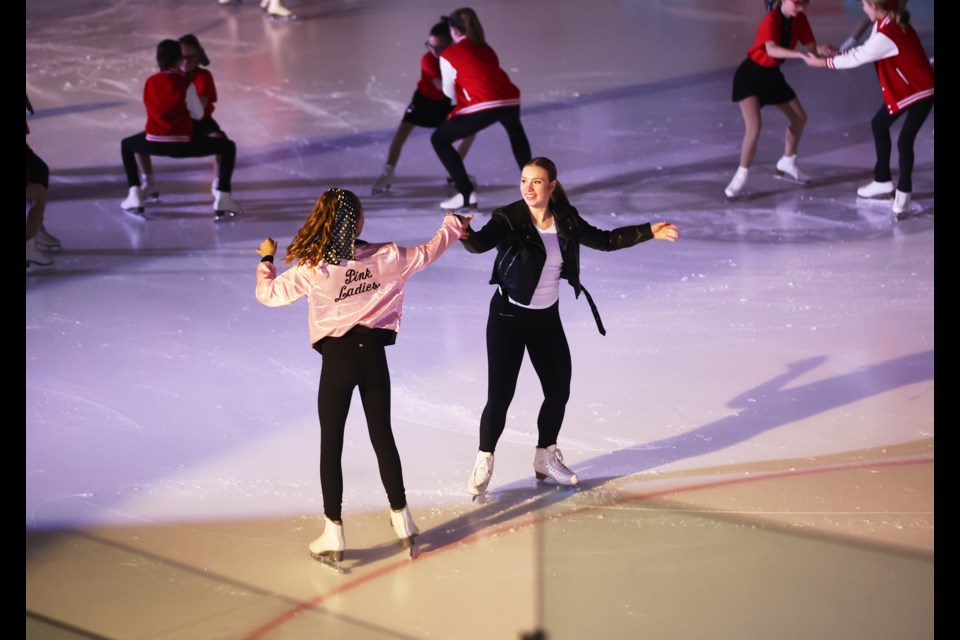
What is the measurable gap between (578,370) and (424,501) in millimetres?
1549

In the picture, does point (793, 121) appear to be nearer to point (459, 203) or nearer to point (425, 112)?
point (459, 203)

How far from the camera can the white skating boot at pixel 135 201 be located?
8906 mm

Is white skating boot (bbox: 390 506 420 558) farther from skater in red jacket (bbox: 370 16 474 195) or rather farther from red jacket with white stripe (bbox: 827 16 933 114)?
red jacket with white stripe (bbox: 827 16 933 114)

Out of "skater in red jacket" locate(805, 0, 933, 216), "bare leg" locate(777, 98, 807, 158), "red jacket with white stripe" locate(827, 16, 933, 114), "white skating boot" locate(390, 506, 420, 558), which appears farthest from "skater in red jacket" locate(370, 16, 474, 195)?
"white skating boot" locate(390, 506, 420, 558)

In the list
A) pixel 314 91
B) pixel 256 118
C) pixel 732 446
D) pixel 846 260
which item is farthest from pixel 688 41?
pixel 732 446

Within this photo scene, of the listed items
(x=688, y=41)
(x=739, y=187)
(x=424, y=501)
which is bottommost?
(x=424, y=501)

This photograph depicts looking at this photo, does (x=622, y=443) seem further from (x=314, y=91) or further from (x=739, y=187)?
(x=314, y=91)

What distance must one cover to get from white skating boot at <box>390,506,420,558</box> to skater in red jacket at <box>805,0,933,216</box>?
5095mm

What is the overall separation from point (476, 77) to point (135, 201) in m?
2.66

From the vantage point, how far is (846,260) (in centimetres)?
781

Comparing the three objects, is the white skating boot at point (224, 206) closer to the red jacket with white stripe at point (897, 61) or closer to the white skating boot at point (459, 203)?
the white skating boot at point (459, 203)

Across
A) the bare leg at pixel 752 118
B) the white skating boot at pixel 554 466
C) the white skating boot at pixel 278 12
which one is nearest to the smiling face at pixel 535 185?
the white skating boot at pixel 554 466

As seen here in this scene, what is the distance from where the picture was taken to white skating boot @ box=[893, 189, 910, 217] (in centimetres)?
849

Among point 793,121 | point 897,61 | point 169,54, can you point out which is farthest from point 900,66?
point 169,54
